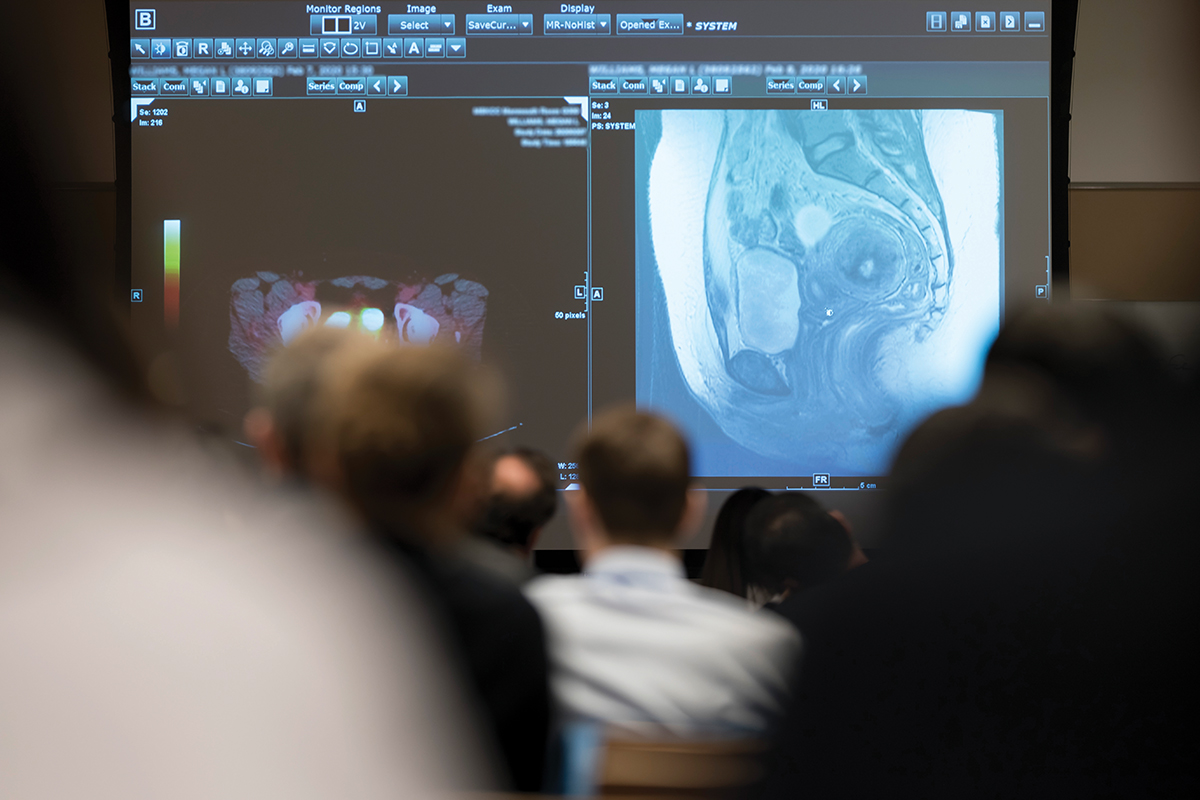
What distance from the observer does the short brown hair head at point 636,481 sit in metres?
1.73

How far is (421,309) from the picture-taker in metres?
A: 3.12

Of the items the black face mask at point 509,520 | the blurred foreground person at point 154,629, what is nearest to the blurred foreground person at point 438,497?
the blurred foreground person at point 154,629

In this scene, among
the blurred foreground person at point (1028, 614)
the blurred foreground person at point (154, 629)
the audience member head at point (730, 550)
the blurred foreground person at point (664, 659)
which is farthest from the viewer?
the audience member head at point (730, 550)

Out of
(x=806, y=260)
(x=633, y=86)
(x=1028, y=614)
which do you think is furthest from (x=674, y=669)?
(x=633, y=86)

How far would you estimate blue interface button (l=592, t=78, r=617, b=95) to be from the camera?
314 cm

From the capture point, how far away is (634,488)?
176 centimetres

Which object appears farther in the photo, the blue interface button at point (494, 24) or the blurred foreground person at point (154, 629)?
the blue interface button at point (494, 24)

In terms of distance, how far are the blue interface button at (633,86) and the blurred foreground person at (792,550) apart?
5.27ft

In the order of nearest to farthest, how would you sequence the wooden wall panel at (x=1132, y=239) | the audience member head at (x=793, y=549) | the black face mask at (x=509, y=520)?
1. the audience member head at (x=793, y=549)
2. the black face mask at (x=509, y=520)
3. the wooden wall panel at (x=1132, y=239)

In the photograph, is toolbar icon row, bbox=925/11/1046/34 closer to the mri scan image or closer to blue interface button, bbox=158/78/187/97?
the mri scan image

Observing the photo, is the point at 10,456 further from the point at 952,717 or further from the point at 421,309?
the point at 421,309

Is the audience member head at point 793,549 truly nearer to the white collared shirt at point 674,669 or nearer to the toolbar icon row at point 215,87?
the white collared shirt at point 674,669

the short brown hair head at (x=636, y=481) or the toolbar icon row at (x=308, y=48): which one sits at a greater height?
the toolbar icon row at (x=308, y=48)

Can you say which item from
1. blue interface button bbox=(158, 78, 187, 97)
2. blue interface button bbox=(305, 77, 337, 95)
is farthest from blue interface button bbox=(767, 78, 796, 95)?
blue interface button bbox=(158, 78, 187, 97)
